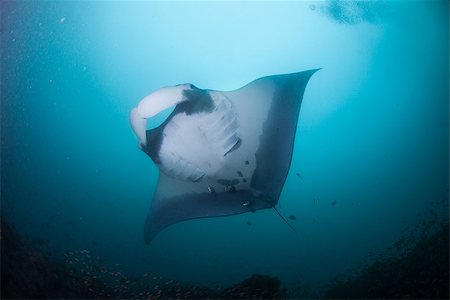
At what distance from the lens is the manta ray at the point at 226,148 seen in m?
2.17

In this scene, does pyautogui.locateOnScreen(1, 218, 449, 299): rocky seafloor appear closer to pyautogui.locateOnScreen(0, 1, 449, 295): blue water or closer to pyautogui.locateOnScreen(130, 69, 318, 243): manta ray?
pyautogui.locateOnScreen(0, 1, 449, 295): blue water

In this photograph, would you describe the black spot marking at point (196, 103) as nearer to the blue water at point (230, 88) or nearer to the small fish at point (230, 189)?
the blue water at point (230, 88)

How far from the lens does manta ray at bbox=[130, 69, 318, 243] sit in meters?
2.17

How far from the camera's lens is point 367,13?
2711 millimetres

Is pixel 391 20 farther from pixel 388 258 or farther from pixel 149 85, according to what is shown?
pixel 388 258

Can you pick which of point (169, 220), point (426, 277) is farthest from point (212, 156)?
point (426, 277)

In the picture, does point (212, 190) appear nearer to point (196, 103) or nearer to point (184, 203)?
point (184, 203)

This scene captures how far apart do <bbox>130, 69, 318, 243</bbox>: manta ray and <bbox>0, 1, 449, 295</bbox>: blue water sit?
0.46 metres

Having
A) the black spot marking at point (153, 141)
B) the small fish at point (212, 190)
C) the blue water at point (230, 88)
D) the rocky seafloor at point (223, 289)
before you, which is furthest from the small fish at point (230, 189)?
the rocky seafloor at point (223, 289)

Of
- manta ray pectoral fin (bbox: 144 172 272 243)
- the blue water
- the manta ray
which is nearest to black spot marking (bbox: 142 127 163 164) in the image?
the manta ray

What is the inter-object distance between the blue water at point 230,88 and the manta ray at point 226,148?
1.50ft

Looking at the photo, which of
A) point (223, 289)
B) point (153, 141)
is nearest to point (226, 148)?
point (153, 141)

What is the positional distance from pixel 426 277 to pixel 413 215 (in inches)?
40.5

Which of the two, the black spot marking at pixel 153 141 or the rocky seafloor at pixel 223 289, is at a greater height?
the black spot marking at pixel 153 141
